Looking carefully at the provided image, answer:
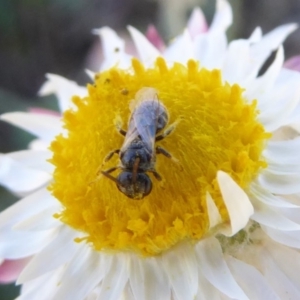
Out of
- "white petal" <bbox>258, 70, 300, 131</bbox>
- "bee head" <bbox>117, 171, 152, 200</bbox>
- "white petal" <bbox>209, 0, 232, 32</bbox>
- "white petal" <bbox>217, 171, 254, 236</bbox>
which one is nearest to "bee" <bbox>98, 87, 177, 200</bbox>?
"bee head" <bbox>117, 171, 152, 200</bbox>

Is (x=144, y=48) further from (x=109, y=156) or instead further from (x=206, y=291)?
(x=206, y=291)

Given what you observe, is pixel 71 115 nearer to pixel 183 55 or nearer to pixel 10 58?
pixel 183 55

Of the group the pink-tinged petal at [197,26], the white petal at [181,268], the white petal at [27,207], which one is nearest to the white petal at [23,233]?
the white petal at [27,207]

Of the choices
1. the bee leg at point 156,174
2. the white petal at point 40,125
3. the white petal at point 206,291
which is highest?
the white petal at point 40,125

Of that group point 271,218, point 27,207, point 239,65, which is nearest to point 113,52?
point 239,65

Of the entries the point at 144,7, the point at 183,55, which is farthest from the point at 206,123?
the point at 144,7

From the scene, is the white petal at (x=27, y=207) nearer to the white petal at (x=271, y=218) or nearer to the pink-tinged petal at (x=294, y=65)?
the white petal at (x=271, y=218)
